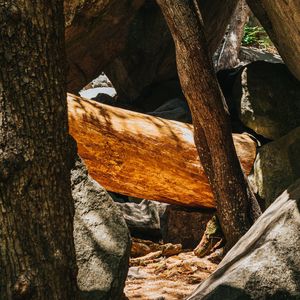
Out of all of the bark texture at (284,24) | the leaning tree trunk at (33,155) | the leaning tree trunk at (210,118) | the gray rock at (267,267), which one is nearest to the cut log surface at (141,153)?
the leaning tree trunk at (210,118)

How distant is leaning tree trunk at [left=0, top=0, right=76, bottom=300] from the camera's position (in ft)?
7.77

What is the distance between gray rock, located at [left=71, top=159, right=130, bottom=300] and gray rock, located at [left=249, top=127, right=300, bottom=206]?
2.80 m

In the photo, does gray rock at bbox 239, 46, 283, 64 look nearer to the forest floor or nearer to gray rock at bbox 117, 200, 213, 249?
gray rock at bbox 117, 200, 213, 249

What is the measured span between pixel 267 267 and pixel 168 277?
2.80 meters

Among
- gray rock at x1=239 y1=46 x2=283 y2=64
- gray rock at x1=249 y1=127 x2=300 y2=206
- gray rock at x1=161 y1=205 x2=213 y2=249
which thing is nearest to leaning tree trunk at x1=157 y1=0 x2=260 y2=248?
gray rock at x1=249 y1=127 x2=300 y2=206

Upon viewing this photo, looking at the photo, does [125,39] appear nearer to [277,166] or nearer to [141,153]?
[141,153]

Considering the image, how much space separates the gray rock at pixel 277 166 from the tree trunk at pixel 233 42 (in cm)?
594

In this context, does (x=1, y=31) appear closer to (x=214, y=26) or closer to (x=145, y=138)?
(x=145, y=138)

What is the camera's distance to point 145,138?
6.71 meters

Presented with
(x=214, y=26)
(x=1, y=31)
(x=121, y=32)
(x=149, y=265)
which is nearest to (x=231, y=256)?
(x=1, y=31)

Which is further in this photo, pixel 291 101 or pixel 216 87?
pixel 291 101

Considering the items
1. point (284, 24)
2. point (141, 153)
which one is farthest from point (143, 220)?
point (284, 24)

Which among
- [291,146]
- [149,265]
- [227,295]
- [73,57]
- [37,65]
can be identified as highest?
[73,57]

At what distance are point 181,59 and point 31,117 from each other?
3.68 meters
